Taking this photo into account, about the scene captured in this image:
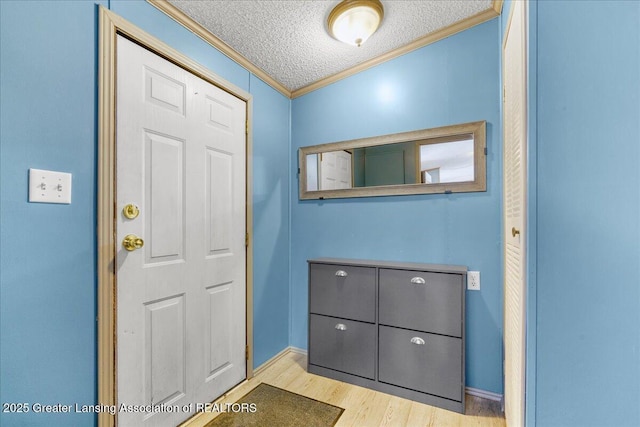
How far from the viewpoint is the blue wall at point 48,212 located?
95 cm

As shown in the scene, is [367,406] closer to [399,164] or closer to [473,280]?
[473,280]

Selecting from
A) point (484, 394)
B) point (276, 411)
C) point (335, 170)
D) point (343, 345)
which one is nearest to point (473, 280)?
point (484, 394)

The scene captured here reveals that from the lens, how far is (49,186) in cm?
104

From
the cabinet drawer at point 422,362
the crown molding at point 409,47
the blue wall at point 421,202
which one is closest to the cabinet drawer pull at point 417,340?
the cabinet drawer at point 422,362

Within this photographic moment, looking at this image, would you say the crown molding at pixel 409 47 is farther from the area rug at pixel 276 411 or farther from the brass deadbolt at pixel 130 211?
the area rug at pixel 276 411

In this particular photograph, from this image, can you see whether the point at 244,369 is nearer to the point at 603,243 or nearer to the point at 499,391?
the point at 499,391

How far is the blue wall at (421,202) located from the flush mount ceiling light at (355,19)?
49 centimetres

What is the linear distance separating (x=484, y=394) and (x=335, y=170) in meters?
1.85

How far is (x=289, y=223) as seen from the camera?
246 cm

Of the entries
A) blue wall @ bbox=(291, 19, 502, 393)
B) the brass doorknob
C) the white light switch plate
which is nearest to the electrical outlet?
blue wall @ bbox=(291, 19, 502, 393)

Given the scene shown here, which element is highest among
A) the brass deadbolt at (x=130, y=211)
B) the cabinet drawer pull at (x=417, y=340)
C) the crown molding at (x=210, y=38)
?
the crown molding at (x=210, y=38)

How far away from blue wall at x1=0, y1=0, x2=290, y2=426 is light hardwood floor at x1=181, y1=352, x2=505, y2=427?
80 centimetres

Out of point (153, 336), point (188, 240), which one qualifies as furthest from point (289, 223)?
point (153, 336)

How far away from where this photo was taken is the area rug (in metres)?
1.52
